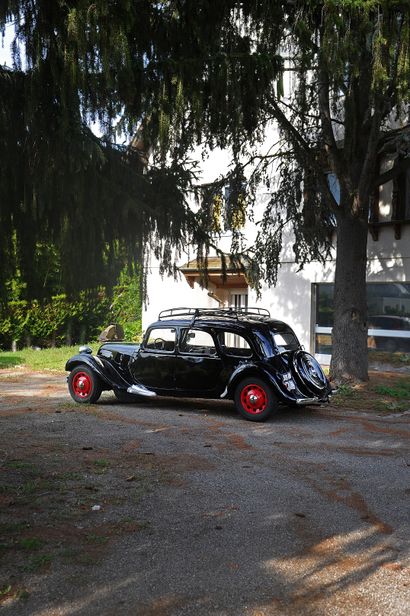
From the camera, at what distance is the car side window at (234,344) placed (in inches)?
410

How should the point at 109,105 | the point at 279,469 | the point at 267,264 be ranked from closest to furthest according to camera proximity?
the point at 109,105
the point at 279,469
the point at 267,264

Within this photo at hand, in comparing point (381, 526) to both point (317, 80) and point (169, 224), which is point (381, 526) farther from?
point (317, 80)

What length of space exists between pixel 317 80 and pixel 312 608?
943 cm

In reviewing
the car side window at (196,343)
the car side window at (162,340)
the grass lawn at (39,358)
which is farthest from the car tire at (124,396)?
the grass lawn at (39,358)

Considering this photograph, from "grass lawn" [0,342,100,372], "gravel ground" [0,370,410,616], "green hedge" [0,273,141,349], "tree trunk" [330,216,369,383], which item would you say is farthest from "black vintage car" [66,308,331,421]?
"green hedge" [0,273,141,349]

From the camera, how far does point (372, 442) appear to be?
8742 millimetres

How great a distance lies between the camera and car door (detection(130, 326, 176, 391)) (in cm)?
1098

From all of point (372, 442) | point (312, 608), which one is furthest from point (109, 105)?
point (372, 442)

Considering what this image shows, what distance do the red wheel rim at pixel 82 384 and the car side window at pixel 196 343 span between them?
1.88m

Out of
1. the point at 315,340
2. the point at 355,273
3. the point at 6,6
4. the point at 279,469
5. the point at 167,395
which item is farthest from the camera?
the point at 315,340

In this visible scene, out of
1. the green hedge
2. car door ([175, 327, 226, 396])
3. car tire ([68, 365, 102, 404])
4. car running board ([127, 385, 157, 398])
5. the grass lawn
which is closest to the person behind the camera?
car door ([175, 327, 226, 396])

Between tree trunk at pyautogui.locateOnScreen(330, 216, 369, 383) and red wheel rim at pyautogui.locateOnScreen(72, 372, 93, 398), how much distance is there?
5.26 metres

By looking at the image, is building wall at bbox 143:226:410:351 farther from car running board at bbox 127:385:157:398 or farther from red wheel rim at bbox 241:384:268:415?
red wheel rim at bbox 241:384:268:415

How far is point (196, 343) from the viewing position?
10.9 m
